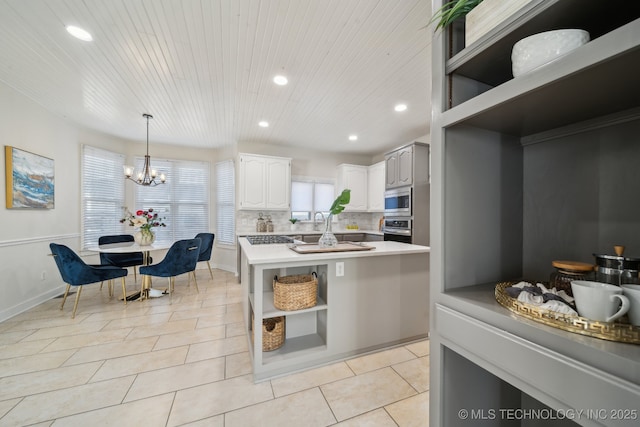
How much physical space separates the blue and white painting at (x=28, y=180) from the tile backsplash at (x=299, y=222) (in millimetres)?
2755

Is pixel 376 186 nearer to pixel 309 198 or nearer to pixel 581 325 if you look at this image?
pixel 309 198

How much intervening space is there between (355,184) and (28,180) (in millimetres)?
5252

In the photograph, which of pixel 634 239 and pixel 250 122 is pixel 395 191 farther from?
pixel 634 239

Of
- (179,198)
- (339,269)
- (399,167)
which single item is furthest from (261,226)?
(339,269)

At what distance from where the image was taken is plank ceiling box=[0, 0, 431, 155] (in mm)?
1799

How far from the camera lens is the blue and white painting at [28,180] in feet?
9.55

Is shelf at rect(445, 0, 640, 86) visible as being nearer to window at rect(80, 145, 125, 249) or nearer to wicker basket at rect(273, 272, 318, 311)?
wicker basket at rect(273, 272, 318, 311)

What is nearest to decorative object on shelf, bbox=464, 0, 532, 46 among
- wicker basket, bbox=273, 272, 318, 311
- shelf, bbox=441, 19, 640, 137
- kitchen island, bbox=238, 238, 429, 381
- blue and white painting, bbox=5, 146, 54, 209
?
shelf, bbox=441, 19, 640, 137

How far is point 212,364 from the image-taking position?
2051 mm

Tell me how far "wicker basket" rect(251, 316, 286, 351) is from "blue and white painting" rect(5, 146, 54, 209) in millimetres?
3558

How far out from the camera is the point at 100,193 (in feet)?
15.1

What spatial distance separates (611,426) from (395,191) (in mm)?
3958

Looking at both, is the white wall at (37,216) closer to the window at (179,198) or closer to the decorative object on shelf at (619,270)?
the window at (179,198)

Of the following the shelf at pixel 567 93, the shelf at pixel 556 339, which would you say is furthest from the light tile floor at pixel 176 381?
the shelf at pixel 567 93
